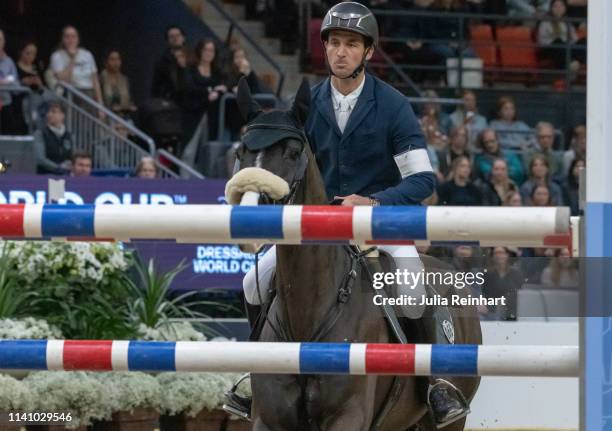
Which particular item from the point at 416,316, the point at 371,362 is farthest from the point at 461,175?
the point at 371,362

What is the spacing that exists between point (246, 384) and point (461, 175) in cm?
603

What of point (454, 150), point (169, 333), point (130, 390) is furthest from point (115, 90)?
point (130, 390)

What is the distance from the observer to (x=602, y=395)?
2852 millimetres

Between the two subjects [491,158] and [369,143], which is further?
[491,158]

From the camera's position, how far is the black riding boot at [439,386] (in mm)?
5113

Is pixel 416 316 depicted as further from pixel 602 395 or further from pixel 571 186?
pixel 571 186

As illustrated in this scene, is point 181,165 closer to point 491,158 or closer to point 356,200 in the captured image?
point 491,158

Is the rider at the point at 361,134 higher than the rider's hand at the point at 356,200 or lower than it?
higher

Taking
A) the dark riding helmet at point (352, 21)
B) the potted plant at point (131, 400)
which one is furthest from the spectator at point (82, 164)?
the dark riding helmet at point (352, 21)

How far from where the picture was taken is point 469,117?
1468 centimetres

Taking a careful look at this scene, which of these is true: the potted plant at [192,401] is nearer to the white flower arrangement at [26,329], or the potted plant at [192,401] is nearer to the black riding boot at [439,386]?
the white flower arrangement at [26,329]

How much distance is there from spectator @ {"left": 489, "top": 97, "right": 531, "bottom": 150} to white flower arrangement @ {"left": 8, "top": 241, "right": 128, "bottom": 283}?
26.3ft

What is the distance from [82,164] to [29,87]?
1.57 metres

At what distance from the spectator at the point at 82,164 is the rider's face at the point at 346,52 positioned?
21.7 feet
